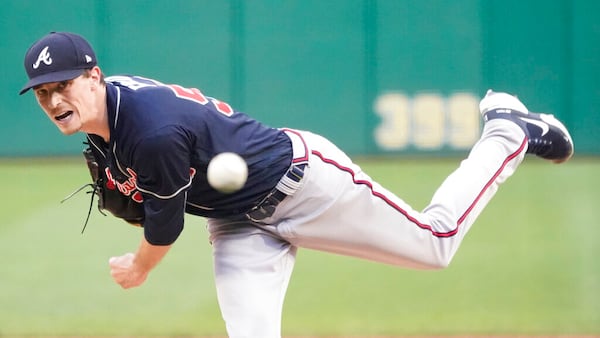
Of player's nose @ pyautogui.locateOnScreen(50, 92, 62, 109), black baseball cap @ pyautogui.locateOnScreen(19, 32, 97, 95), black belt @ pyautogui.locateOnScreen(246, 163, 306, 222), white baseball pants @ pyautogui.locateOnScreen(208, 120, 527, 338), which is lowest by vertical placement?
white baseball pants @ pyautogui.locateOnScreen(208, 120, 527, 338)

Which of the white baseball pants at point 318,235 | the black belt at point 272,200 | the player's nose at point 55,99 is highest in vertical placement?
the player's nose at point 55,99

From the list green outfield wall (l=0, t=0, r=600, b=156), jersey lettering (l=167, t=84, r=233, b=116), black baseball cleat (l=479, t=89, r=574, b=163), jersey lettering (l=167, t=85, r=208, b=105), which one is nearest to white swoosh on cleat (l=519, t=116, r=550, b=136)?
black baseball cleat (l=479, t=89, r=574, b=163)

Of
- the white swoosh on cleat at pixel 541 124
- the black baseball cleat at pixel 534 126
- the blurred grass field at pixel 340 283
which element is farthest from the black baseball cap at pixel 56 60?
the blurred grass field at pixel 340 283

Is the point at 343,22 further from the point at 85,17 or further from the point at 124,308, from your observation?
the point at 124,308

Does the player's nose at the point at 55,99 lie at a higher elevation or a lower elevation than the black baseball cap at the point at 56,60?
lower

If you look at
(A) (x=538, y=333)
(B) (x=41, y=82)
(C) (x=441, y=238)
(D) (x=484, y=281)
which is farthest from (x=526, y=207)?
(B) (x=41, y=82)

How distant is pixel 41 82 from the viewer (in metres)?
3.25

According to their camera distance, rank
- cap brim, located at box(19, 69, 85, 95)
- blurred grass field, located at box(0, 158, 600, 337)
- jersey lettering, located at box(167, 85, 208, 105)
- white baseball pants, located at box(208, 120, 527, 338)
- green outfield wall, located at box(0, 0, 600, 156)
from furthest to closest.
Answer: green outfield wall, located at box(0, 0, 600, 156)
blurred grass field, located at box(0, 158, 600, 337)
white baseball pants, located at box(208, 120, 527, 338)
jersey lettering, located at box(167, 85, 208, 105)
cap brim, located at box(19, 69, 85, 95)

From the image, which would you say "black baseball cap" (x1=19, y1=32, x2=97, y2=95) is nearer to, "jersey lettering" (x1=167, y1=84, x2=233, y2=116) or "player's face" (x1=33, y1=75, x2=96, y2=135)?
"player's face" (x1=33, y1=75, x2=96, y2=135)

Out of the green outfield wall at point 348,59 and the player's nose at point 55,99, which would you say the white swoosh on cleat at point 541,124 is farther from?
the green outfield wall at point 348,59

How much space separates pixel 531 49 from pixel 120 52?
4.35 m

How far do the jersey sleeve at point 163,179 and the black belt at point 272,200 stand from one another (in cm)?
30

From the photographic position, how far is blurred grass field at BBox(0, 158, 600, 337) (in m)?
5.55

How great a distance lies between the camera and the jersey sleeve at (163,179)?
3346 millimetres
